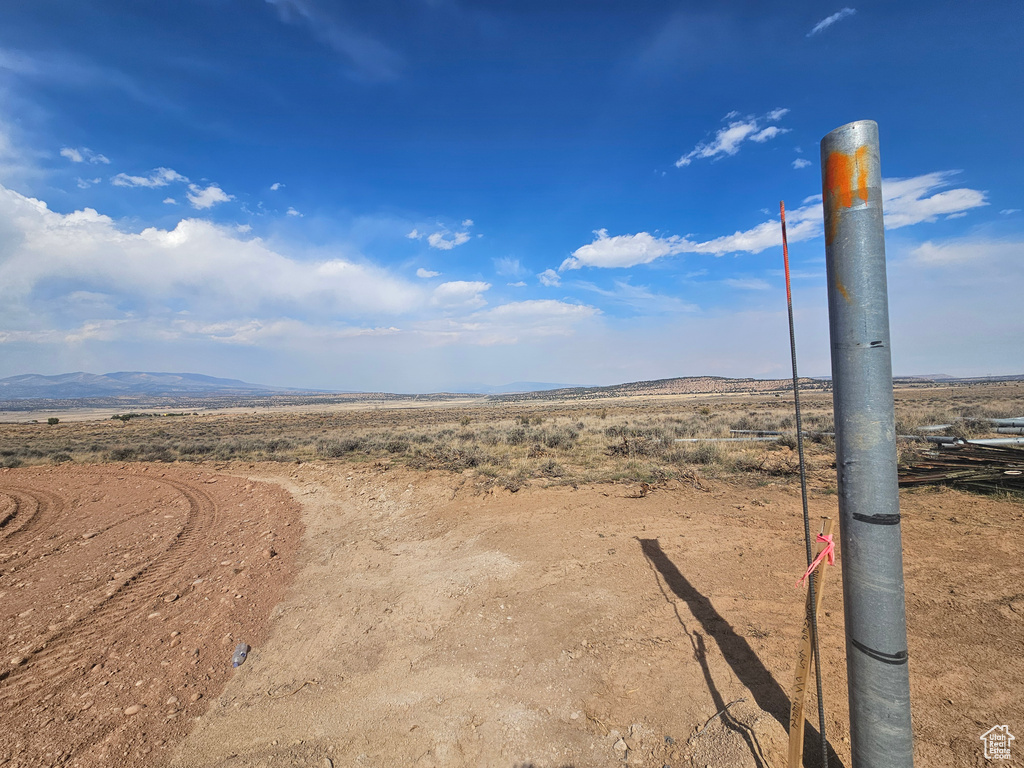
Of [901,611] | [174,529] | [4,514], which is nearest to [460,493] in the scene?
[174,529]

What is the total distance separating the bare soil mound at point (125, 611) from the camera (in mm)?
3498

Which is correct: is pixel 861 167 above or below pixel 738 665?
above

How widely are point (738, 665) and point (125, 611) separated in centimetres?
666

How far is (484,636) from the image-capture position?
454 centimetres

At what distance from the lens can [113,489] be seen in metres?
12.1

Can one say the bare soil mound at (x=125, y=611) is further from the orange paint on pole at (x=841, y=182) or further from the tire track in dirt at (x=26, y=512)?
the orange paint on pole at (x=841, y=182)

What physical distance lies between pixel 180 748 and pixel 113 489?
12.1m

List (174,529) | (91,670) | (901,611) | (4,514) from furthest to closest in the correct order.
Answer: (4,514) → (174,529) → (91,670) → (901,611)

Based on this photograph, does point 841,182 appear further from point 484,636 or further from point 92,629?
point 92,629

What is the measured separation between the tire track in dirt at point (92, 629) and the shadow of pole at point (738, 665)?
5634 millimetres

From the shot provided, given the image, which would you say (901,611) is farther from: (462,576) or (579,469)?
(579,469)

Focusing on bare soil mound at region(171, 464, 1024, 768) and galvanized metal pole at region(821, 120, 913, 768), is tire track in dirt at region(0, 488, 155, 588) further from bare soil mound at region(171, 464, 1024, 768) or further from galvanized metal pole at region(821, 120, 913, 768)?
galvanized metal pole at region(821, 120, 913, 768)
